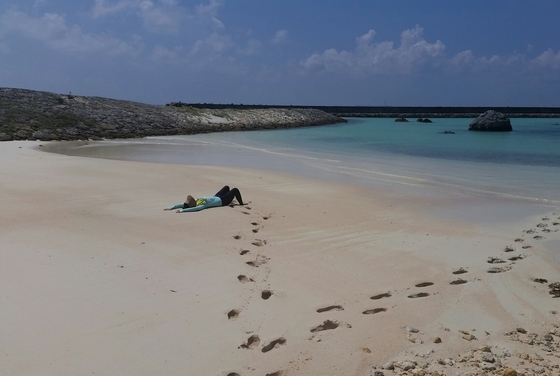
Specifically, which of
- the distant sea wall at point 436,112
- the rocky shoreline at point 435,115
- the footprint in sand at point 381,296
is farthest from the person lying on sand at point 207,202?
the distant sea wall at point 436,112

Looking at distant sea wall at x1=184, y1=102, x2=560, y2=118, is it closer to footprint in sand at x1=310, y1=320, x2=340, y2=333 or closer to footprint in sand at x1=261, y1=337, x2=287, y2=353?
footprint in sand at x1=310, y1=320, x2=340, y2=333

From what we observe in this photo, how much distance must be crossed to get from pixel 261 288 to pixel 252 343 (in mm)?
1180

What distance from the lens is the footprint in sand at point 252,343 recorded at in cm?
402

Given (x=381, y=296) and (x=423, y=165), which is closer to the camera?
(x=381, y=296)

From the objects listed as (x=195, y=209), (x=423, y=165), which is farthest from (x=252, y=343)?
(x=423, y=165)

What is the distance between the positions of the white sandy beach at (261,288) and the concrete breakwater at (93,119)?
19.5m

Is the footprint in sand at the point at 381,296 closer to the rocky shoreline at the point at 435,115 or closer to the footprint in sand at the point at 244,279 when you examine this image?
the footprint in sand at the point at 244,279

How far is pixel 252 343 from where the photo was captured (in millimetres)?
4082

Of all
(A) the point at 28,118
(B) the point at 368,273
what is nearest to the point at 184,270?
(B) the point at 368,273

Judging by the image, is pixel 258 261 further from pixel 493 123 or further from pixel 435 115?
pixel 435 115

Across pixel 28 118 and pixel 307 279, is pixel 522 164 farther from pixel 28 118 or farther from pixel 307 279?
pixel 28 118

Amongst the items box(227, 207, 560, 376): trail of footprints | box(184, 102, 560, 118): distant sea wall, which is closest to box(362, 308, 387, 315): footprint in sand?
box(227, 207, 560, 376): trail of footprints

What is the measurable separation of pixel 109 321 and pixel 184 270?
1439 mm

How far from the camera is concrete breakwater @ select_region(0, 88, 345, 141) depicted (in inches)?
1058
